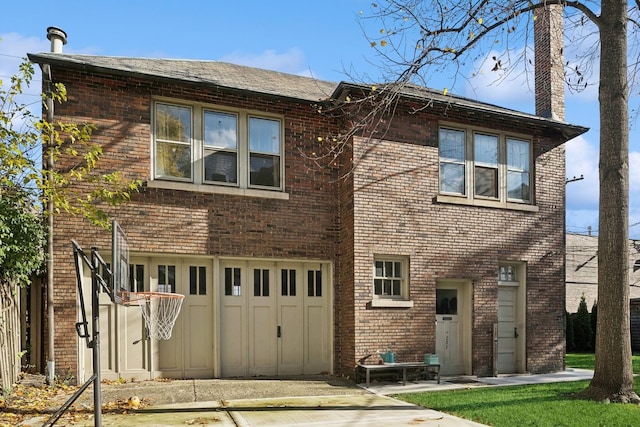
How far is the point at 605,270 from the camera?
9.12 m

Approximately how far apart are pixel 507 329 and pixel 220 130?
823 cm

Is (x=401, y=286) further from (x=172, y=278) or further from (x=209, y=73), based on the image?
(x=209, y=73)

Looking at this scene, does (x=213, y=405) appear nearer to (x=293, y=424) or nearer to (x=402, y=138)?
(x=293, y=424)

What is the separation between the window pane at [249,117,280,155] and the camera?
1156 cm

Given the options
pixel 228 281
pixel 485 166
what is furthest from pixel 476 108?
pixel 228 281

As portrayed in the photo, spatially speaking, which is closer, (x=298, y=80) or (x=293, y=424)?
(x=293, y=424)

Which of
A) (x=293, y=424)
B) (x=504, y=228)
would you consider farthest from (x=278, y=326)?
(x=504, y=228)

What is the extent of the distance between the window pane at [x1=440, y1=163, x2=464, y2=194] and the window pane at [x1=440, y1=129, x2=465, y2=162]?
6.5 inches

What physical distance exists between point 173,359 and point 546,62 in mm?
11884

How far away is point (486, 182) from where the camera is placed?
42.7 feet

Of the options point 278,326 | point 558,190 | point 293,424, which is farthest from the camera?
point 558,190

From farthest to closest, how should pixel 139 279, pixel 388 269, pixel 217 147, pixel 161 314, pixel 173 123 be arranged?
pixel 388 269, pixel 217 147, pixel 173 123, pixel 139 279, pixel 161 314

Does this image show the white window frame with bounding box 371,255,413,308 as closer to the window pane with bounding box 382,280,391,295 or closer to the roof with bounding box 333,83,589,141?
the window pane with bounding box 382,280,391,295

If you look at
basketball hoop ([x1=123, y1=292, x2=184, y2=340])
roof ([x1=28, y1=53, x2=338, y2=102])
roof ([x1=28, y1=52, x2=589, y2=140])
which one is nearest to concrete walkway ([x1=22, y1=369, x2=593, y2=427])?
basketball hoop ([x1=123, y1=292, x2=184, y2=340])
